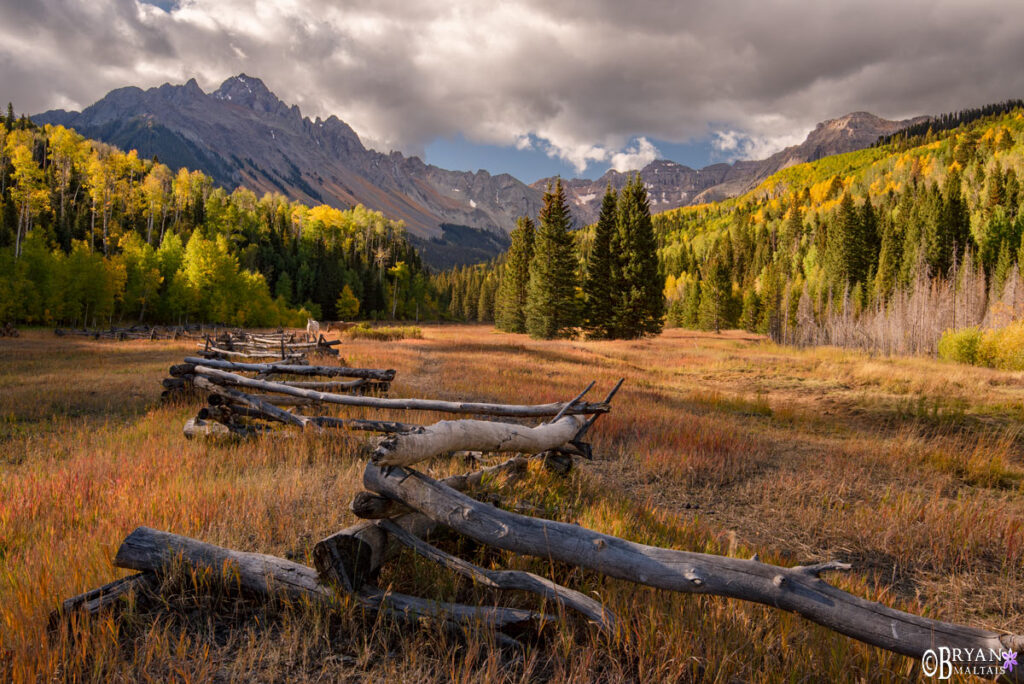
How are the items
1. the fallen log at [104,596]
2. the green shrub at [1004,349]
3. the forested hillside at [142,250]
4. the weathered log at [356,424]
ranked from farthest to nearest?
the forested hillside at [142,250] < the green shrub at [1004,349] < the weathered log at [356,424] < the fallen log at [104,596]

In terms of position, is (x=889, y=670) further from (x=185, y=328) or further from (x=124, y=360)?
(x=185, y=328)

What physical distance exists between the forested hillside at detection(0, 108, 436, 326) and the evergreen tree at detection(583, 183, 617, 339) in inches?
1772

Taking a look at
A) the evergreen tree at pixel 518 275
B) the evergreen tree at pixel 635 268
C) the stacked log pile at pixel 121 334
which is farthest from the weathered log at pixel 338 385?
the evergreen tree at pixel 518 275

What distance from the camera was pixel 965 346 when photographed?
2412 cm

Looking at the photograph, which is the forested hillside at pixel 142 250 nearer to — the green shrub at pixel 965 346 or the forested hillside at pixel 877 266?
the forested hillside at pixel 877 266

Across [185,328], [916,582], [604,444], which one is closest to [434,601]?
[916,582]

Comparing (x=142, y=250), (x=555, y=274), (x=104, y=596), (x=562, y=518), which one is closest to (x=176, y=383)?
(x=104, y=596)

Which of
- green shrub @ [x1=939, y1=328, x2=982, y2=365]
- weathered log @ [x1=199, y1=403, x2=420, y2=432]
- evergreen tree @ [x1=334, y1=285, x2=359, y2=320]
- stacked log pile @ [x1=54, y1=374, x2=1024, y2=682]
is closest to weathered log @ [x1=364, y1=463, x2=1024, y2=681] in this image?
stacked log pile @ [x1=54, y1=374, x2=1024, y2=682]

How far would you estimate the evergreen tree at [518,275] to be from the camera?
47656mm

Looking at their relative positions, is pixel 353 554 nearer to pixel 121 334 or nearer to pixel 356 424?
pixel 356 424

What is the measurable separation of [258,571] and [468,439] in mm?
1856

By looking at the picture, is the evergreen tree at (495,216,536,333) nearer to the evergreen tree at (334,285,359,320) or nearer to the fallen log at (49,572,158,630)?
the evergreen tree at (334,285,359,320)

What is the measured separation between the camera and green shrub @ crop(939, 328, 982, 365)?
23719 mm

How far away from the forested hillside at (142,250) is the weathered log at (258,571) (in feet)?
166
